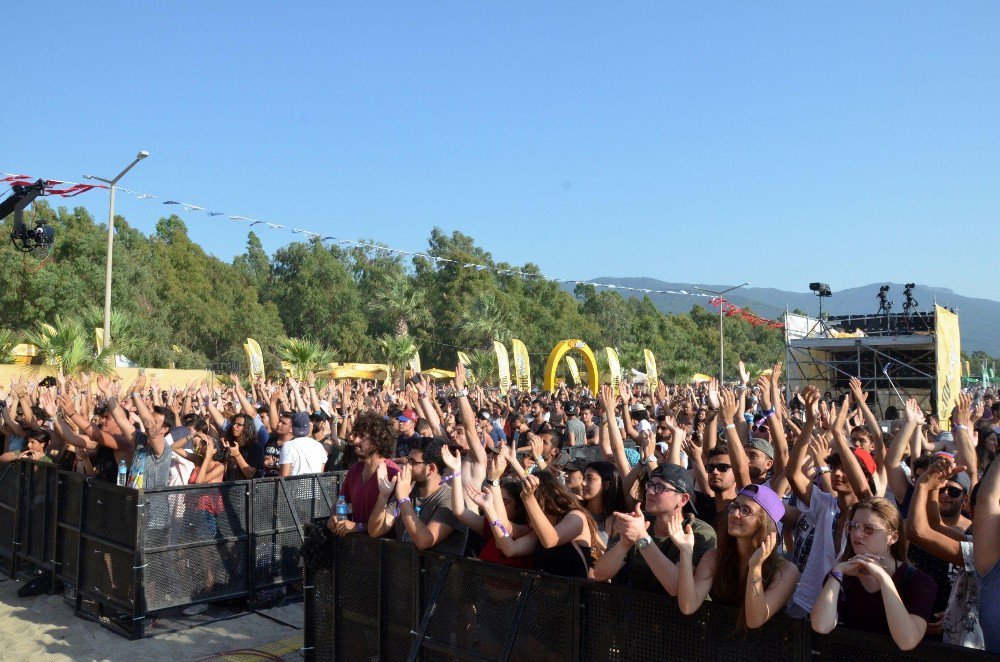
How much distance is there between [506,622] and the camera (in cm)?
455

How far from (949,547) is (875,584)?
824mm

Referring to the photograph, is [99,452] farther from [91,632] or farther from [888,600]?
[888,600]

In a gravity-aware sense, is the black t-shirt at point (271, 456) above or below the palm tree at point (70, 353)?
below

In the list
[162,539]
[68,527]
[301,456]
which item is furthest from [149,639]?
[301,456]

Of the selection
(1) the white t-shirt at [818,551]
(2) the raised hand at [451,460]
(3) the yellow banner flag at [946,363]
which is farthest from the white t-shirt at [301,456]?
(3) the yellow banner flag at [946,363]

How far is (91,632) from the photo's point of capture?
7355 millimetres

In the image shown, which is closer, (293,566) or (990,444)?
(990,444)

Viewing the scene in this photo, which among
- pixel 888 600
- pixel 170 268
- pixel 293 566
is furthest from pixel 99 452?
pixel 170 268

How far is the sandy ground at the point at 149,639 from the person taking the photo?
680 centimetres

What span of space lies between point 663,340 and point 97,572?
211 ft

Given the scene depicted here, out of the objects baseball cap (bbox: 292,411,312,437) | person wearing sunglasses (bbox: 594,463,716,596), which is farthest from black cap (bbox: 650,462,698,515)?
baseball cap (bbox: 292,411,312,437)

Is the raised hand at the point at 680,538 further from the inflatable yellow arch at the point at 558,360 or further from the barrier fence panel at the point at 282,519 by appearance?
the inflatable yellow arch at the point at 558,360

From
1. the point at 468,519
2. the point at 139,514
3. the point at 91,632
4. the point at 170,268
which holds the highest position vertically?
the point at 170,268

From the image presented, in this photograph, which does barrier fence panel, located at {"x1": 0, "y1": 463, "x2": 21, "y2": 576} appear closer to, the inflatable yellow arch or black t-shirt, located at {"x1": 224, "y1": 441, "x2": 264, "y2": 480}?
black t-shirt, located at {"x1": 224, "y1": 441, "x2": 264, "y2": 480}
